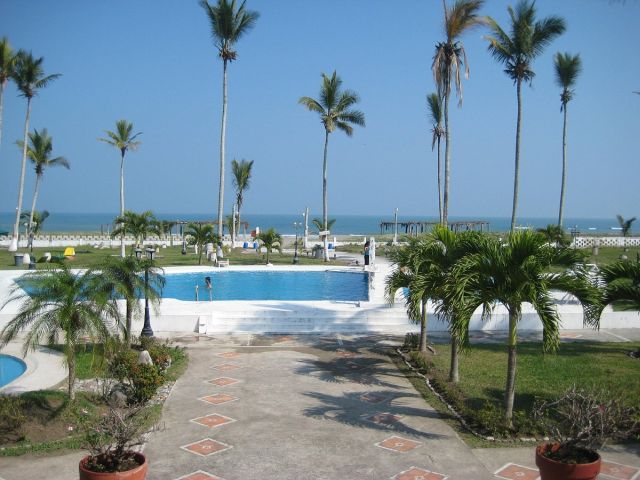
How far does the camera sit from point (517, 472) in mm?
8469

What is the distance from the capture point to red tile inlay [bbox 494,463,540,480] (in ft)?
27.2

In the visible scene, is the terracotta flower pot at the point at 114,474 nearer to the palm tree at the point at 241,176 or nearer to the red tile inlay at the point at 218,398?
the red tile inlay at the point at 218,398

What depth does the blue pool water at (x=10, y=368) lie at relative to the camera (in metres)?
13.5

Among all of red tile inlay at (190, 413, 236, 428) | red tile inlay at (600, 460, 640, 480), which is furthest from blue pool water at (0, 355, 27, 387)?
red tile inlay at (600, 460, 640, 480)

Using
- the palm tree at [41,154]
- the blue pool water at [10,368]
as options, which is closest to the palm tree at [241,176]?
the palm tree at [41,154]

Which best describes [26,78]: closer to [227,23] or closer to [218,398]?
[227,23]

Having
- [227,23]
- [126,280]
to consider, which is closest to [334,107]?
[227,23]

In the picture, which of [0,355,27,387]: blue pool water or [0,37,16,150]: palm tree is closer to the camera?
[0,355,27,387]: blue pool water

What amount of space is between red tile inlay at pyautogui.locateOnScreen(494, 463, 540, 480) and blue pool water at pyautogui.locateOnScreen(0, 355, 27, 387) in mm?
10373

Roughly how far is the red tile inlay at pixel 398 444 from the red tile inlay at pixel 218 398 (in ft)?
11.4

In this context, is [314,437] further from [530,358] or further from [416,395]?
[530,358]

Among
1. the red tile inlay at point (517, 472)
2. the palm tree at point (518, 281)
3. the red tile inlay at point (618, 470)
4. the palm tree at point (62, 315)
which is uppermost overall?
the palm tree at point (518, 281)

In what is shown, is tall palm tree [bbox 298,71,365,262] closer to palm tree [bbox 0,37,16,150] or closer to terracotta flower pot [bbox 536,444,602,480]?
palm tree [bbox 0,37,16,150]

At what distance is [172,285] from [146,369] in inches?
643
